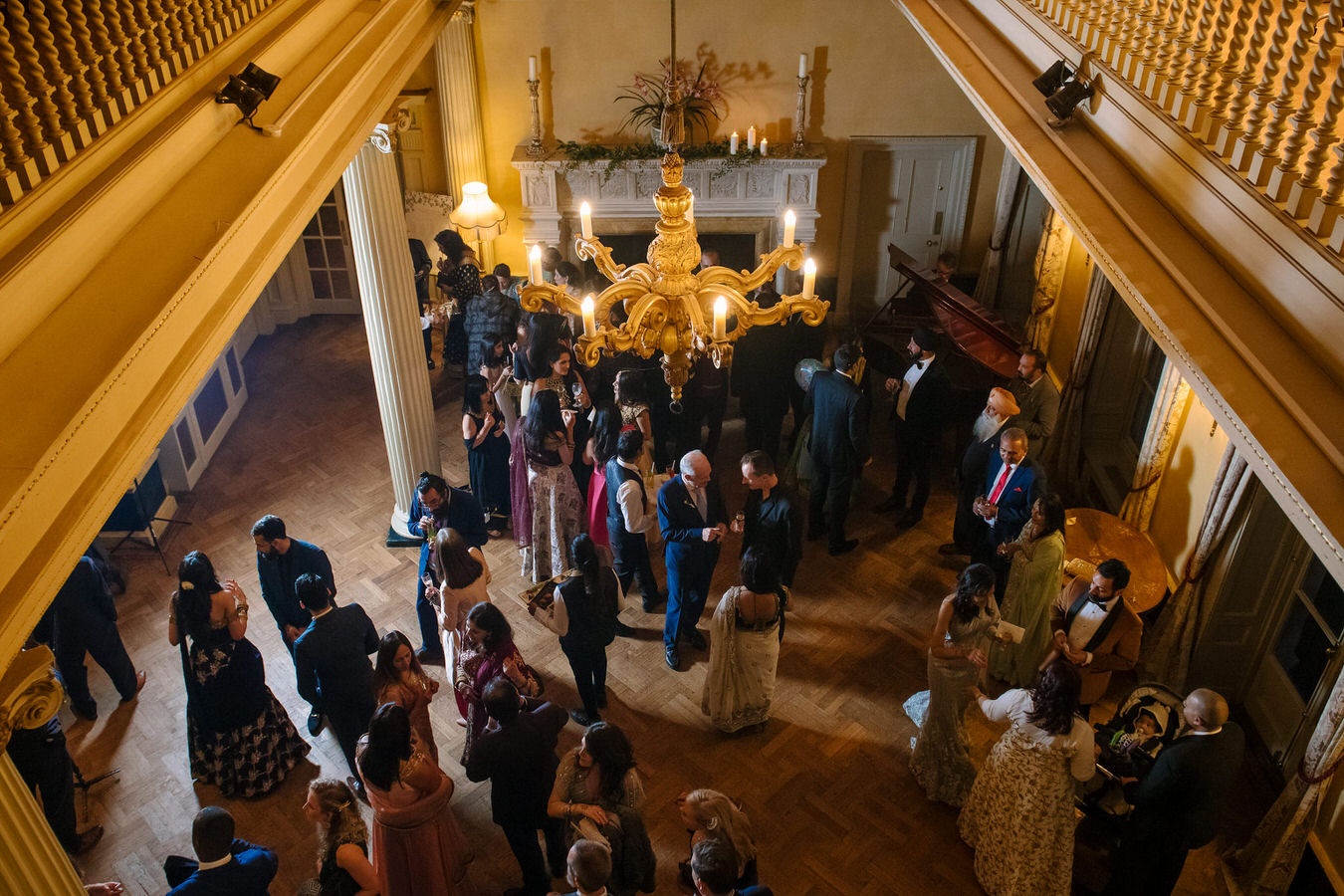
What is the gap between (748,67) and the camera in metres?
9.02

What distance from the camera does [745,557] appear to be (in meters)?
4.59

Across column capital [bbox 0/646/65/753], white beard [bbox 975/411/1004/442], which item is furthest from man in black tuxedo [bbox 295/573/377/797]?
white beard [bbox 975/411/1004/442]

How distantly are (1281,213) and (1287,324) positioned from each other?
337 mm

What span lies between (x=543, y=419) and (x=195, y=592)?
6.63ft

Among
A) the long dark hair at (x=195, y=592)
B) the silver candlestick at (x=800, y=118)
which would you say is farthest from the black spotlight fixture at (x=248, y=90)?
the silver candlestick at (x=800, y=118)

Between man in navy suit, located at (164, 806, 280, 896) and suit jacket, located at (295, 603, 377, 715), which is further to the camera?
suit jacket, located at (295, 603, 377, 715)

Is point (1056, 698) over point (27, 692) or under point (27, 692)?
under

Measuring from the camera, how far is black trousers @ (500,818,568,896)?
4184 mm

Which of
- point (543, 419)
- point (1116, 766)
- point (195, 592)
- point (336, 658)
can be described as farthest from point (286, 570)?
point (1116, 766)

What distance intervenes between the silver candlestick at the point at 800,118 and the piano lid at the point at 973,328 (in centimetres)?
214

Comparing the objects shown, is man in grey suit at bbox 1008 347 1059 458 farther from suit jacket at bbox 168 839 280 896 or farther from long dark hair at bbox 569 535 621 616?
suit jacket at bbox 168 839 280 896

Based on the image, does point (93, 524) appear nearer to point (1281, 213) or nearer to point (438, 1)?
point (1281, 213)

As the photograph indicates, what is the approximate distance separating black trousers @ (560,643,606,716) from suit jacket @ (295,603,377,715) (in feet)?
3.22

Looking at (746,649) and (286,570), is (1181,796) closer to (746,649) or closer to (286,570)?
(746,649)
